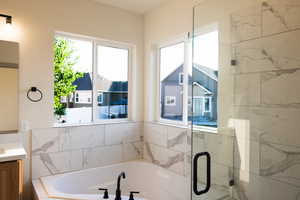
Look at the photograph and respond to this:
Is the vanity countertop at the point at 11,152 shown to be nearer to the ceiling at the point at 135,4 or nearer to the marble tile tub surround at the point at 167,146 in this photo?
the marble tile tub surround at the point at 167,146

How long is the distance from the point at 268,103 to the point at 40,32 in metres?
2.45

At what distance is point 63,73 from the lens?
266cm

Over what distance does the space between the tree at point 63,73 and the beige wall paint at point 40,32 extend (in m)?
0.17

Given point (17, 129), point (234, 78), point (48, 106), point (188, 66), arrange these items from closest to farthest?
1. point (234, 78)
2. point (17, 129)
3. point (48, 106)
4. point (188, 66)

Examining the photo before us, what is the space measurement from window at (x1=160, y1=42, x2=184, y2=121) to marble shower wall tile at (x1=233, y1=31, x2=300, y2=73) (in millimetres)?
866

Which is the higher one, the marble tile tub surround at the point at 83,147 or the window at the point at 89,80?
the window at the point at 89,80

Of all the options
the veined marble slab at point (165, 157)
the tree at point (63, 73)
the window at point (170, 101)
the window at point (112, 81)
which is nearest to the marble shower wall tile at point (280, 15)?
the window at point (170, 101)

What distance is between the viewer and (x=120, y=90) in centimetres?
313

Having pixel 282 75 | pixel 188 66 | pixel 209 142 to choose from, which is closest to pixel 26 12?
pixel 188 66

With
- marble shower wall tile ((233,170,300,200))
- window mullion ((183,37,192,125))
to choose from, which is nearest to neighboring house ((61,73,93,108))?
window mullion ((183,37,192,125))

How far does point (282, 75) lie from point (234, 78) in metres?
0.42

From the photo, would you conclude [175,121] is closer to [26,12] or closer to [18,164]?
[18,164]

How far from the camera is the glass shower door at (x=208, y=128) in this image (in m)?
2.04

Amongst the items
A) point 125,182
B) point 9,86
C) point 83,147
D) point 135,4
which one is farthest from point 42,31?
point 125,182
